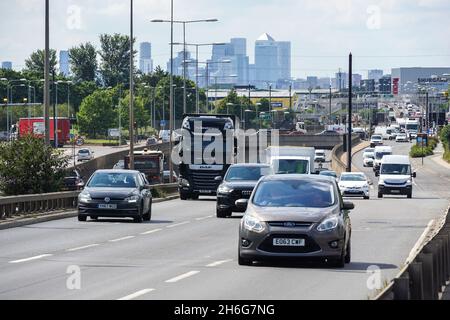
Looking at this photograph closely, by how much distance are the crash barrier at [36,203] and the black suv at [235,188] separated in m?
4.97

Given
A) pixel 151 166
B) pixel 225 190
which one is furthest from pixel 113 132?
pixel 225 190

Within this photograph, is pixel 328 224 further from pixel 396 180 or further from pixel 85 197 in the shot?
pixel 396 180

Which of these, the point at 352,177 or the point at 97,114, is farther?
the point at 97,114

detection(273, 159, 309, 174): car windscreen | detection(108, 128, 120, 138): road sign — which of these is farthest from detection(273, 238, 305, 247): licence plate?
detection(108, 128, 120, 138): road sign

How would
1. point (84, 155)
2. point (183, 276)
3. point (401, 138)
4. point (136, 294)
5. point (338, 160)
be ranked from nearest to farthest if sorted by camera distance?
point (136, 294) → point (183, 276) → point (84, 155) → point (338, 160) → point (401, 138)

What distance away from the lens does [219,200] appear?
4159 centimetres

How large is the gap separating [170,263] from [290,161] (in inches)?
1422

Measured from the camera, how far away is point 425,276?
52.5ft

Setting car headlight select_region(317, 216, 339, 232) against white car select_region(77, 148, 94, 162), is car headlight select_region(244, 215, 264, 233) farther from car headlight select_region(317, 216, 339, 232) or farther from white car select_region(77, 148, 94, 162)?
white car select_region(77, 148, 94, 162)

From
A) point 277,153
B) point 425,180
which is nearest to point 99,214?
point 277,153

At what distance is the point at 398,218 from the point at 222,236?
11.8 m

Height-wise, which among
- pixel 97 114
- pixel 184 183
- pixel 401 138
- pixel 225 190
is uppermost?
pixel 225 190

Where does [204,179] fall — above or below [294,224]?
below

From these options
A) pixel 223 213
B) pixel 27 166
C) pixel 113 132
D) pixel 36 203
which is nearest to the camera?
pixel 36 203
